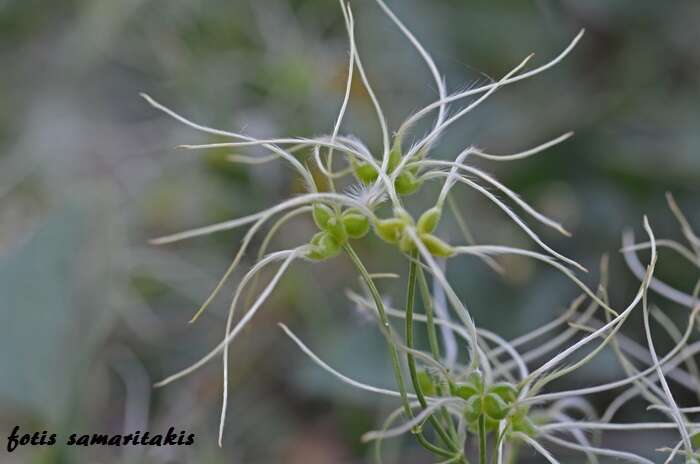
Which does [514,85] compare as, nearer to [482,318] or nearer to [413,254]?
[482,318]

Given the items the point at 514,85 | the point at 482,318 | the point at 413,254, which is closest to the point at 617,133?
the point at 514,85

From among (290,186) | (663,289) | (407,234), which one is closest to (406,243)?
(407,234)

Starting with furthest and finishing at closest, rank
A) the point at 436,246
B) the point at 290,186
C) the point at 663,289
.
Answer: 1. the point at 290,186
2. the point at 663,289
3. the point at 436,246

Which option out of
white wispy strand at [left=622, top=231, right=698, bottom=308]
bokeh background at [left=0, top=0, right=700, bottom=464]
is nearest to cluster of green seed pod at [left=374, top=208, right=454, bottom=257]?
white wispy strand at [left=622, top=231, right=698, bottom=308]

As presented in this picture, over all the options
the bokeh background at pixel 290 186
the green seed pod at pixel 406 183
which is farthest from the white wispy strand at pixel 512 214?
the bokeh background at pixel 290 186

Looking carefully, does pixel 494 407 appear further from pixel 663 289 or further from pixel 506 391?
pixel 663 289

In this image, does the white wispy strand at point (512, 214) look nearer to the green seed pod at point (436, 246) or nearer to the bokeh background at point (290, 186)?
the green seed pod at point (436, 246)

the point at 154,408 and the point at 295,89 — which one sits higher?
the point at 295,89
